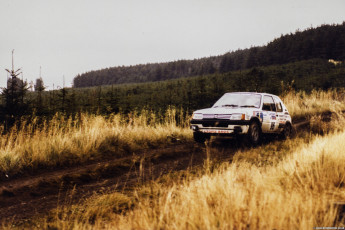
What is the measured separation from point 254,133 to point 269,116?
1160 millimetres

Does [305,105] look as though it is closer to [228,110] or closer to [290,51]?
[228,110]

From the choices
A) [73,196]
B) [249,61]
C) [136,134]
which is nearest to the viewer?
[73,196]

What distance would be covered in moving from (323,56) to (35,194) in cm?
8856

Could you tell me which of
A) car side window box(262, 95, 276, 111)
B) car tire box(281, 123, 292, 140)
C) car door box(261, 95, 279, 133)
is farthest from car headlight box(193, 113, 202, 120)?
car tire box(281, 123, 292, 140)

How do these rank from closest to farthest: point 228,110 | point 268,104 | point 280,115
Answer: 1. point 228,110
2. point 268,104
3. point 280,115

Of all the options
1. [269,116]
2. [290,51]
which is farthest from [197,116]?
[290,51]

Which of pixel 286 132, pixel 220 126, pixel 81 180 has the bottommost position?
pixel 81 180

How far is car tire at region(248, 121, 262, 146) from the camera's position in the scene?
7.97 meters

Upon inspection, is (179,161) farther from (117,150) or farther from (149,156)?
(117,150)

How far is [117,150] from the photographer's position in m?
7.61

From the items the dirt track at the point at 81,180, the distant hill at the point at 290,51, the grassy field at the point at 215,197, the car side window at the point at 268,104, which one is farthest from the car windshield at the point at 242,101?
the distant hill at the point at 290,51

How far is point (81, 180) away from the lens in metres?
5.34

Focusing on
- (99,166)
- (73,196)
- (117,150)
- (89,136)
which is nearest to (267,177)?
(73,196)

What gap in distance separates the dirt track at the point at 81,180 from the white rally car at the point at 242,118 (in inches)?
27.6
